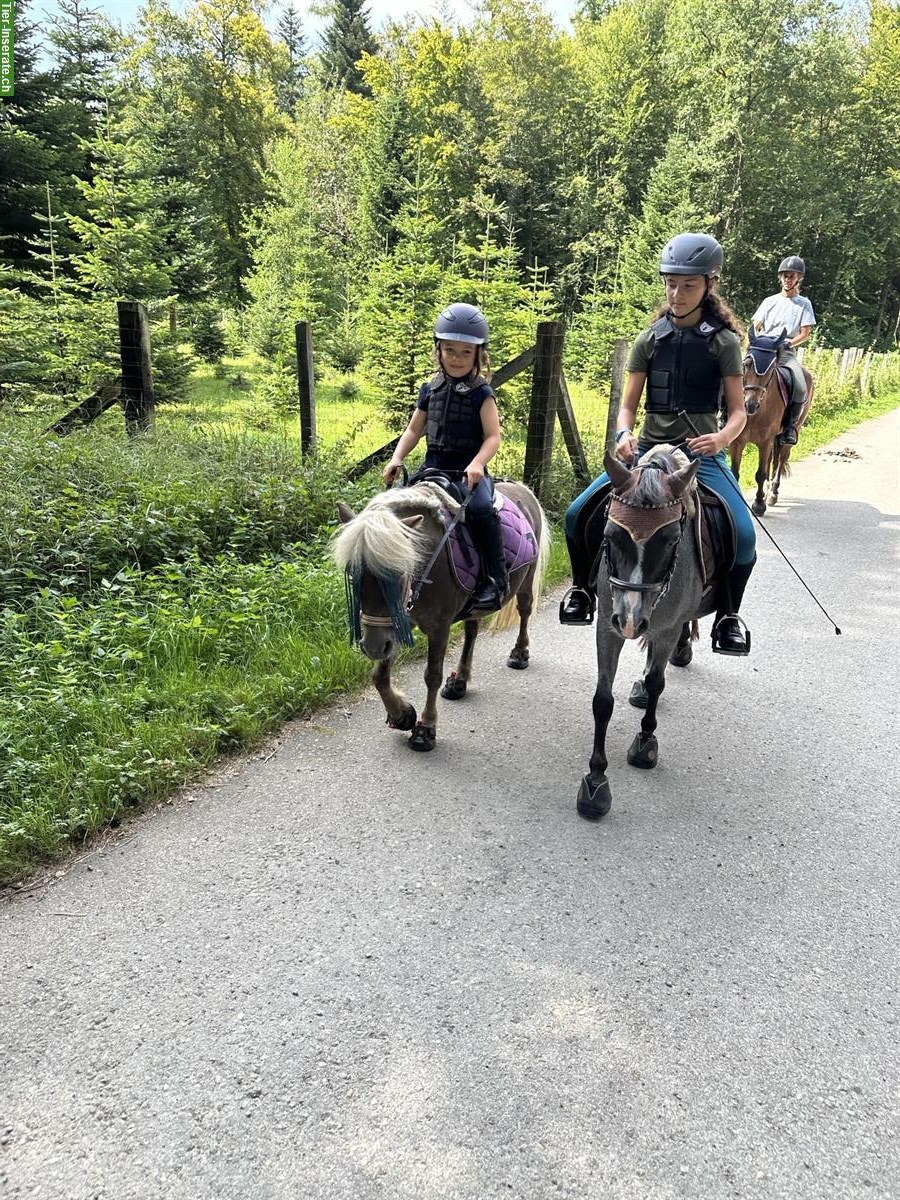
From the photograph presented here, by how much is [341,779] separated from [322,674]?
100 centimetres

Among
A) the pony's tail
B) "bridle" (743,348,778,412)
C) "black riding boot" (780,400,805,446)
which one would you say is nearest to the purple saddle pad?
the pony's tail

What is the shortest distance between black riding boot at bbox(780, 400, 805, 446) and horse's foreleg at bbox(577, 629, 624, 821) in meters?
7.72

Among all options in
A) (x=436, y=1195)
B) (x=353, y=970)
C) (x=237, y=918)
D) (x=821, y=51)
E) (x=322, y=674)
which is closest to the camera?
(x=436, y=1195)

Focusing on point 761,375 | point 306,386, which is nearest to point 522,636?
point 306,386

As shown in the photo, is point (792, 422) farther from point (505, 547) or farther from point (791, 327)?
point (505, 547)

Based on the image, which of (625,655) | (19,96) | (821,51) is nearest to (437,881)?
(625,655)

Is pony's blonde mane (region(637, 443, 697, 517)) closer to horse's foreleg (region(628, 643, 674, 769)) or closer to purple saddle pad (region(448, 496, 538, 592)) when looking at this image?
horse's foreleg (region(628, 643, 674, 769))

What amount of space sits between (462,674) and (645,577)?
1910 mm

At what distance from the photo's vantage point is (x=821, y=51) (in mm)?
33594

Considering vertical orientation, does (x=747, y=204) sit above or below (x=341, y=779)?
above

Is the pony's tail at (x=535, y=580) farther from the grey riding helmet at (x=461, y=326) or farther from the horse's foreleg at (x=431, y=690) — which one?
the grey riding helmet at (x=461, y=326)

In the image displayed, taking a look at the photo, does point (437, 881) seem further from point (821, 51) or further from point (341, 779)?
point (821, 51)

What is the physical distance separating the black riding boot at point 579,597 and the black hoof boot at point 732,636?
79 centimetres

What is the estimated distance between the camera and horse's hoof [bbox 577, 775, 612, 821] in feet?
11.8
